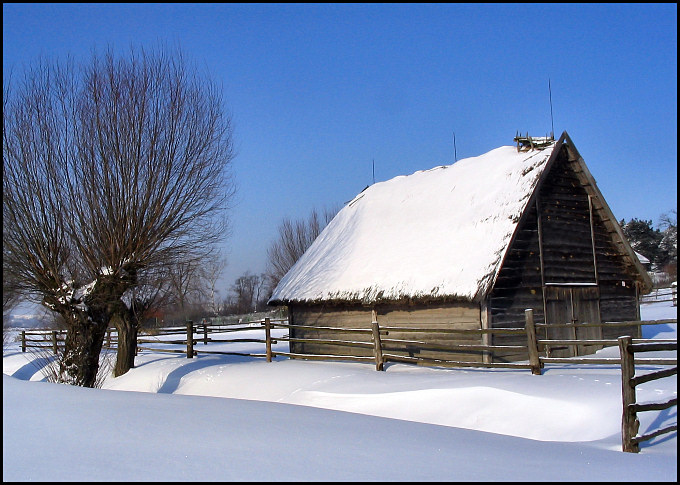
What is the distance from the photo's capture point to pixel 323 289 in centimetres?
1784

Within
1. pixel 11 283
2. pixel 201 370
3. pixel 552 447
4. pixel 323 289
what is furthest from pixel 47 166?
pixel 552 447

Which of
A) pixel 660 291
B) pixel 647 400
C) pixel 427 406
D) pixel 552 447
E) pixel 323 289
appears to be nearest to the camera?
pixel 552 447

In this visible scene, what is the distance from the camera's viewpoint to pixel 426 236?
17.2 m

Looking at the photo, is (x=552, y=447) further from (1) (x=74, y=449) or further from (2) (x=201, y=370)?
(2) (x=201, y=370)

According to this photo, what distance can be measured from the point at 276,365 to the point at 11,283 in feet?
21.0

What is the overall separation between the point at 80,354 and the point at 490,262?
9.79 meters

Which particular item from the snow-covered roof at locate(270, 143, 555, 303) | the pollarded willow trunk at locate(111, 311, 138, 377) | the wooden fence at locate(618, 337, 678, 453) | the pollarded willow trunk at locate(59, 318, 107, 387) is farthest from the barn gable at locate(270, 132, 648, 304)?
the wooden fence at locate(618, 337, 678, 453)

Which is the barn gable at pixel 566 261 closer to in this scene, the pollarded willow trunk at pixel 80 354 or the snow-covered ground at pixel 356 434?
the snow-covered ground at pixel 356 434

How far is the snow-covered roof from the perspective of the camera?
48.5ft

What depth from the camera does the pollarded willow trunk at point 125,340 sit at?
1709cm

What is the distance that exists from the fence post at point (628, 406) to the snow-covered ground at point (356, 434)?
0.15 meters

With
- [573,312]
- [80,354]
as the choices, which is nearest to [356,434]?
[80,354]

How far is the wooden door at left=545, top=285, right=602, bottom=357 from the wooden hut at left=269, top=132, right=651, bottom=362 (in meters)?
0.03

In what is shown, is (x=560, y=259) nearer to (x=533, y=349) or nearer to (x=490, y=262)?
(x=490, y=262)
